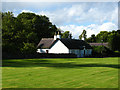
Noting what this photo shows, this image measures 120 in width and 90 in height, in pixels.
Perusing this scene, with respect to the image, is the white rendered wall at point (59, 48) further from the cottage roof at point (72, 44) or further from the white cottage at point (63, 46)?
the cottage roof at point (72, 44)

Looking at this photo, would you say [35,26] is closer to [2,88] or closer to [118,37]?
[118,37]

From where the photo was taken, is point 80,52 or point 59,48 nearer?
point 59,48

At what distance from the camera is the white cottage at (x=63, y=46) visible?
52594 mm

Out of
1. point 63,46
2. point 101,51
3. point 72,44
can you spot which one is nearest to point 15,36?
point 63,46

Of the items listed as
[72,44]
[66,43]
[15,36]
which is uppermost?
[15,36]

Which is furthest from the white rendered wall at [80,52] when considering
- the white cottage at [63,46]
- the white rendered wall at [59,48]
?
the white rendered wall at [59,48]

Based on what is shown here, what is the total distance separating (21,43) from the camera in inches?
1748

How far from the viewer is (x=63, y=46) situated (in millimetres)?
52594

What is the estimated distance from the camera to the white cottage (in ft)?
173

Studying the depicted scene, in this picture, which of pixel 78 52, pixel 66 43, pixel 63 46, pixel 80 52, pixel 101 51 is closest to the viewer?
pixel 63 46

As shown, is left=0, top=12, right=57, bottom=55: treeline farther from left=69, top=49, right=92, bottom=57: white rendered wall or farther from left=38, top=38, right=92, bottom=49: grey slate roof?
left=69, top=49, right=92, bottom=57: white rendered wall

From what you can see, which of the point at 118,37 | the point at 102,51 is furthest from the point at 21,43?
the point at 118,37

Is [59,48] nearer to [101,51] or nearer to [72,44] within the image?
[72,44]

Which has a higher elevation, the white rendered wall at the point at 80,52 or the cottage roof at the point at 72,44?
the cottage roof at the point at 72,44
